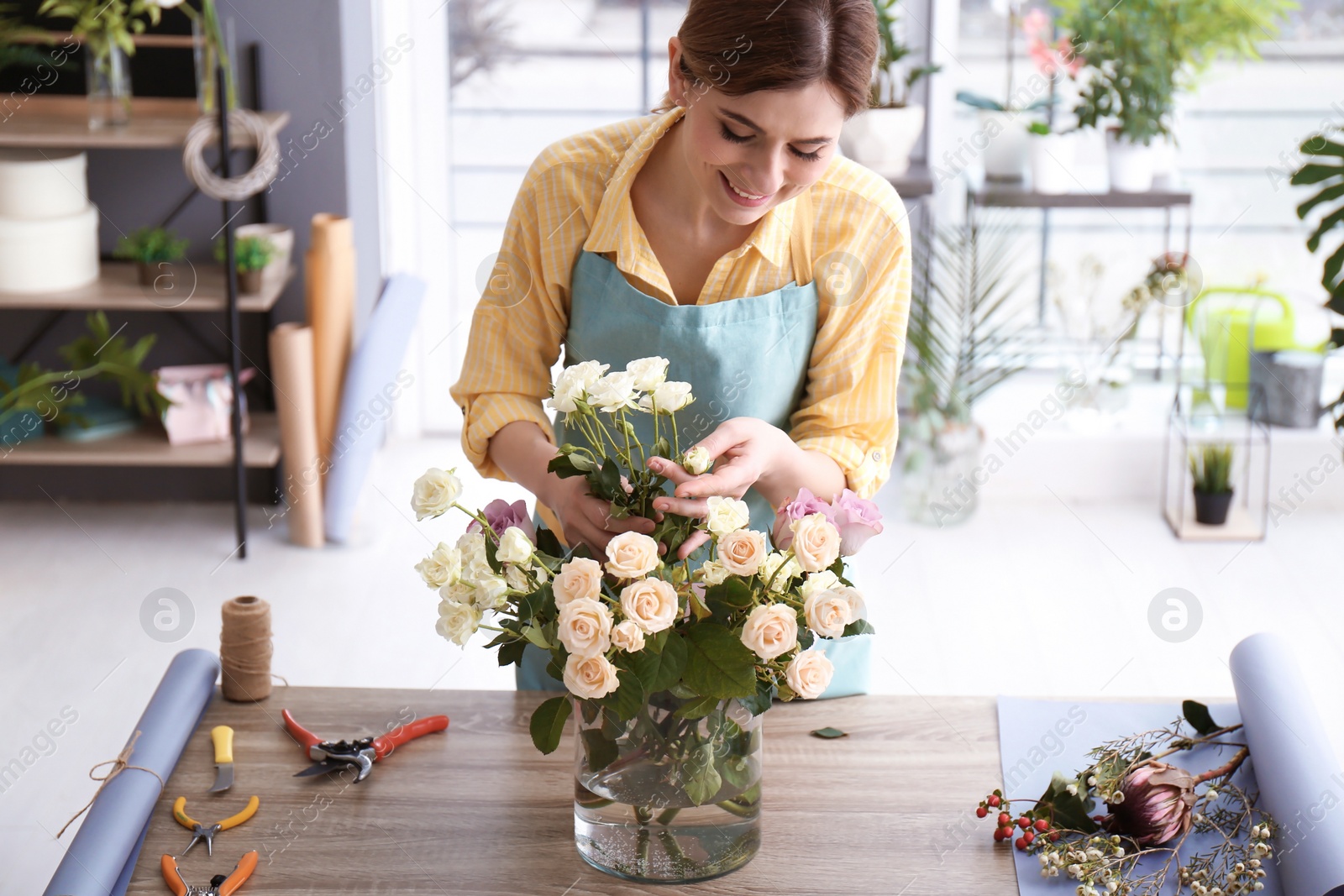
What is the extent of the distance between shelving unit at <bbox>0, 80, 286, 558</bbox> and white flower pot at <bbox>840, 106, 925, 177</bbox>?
1595 millimetres

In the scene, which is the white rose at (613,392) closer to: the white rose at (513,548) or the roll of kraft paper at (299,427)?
the white rose at (513,548)

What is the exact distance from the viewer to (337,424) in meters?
3.98

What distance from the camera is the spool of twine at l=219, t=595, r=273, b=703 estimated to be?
64.7 inches

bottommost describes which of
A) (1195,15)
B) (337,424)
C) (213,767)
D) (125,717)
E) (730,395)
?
(125,717)

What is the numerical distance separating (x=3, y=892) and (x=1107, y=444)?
3.22m

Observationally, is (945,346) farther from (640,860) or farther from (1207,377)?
(640,860)

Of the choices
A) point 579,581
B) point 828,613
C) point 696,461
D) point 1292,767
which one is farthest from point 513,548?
A: point 1292,767

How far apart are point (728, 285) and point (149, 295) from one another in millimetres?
2528

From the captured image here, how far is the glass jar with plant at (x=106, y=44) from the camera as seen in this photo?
3.48 metres

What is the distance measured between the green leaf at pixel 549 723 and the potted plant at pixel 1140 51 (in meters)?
3.17

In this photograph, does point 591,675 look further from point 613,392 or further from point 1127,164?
point 1127,164

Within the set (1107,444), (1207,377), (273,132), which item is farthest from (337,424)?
(1207,377)

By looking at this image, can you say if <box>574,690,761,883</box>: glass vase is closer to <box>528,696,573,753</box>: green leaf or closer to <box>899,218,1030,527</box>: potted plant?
<box>528,696,573,753</box>: green leaf

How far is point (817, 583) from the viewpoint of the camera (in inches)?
48.4
